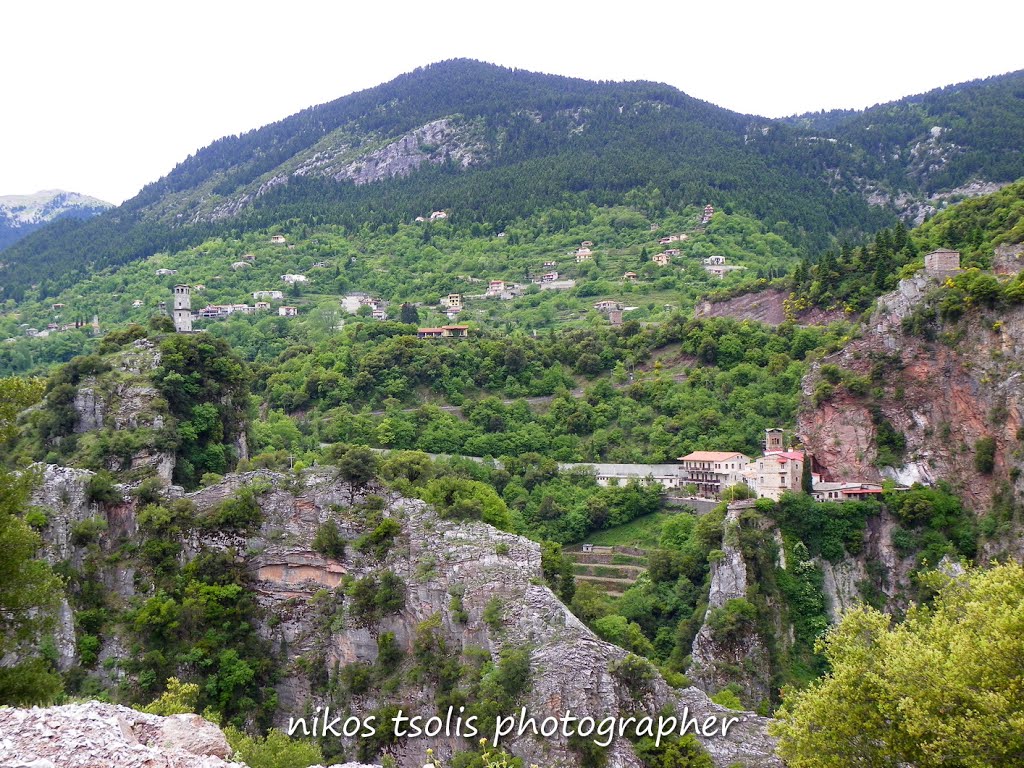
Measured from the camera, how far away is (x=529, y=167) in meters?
125

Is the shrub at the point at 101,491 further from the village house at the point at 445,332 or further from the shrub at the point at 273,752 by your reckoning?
the village house at the point at 445,332

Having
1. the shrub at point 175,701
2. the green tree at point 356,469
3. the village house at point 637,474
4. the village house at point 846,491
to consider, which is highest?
the green tree at point 356,469

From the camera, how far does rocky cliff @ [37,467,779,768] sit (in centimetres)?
2342

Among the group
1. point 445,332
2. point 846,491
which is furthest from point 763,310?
point 846,491

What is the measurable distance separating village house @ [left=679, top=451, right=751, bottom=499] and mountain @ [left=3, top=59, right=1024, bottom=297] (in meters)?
58.6

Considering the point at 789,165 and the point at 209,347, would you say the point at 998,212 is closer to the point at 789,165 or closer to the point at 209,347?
the point at 209,347

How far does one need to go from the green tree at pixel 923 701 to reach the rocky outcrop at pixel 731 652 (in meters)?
16.7

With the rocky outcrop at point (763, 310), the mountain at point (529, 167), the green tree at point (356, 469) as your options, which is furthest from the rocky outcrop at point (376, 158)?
the green tree at point (356, 469)

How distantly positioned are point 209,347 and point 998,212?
43.2m

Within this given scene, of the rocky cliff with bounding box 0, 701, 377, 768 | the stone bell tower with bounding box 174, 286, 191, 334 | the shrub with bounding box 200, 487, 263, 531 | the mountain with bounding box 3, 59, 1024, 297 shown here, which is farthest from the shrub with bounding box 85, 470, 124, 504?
the mountain with bounding box 3, 59, 1024, 297

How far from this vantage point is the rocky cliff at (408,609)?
76.8ft

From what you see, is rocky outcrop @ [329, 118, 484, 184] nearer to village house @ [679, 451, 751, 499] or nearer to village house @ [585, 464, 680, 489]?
village house @ [585, 464, 680, 489]

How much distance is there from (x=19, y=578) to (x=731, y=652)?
1076 inches

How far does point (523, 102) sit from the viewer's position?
148875mm
